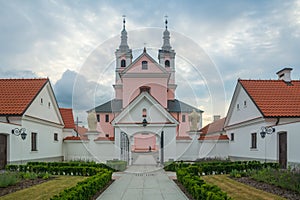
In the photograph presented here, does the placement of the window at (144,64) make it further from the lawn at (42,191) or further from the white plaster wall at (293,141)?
the lawn at (42,191)

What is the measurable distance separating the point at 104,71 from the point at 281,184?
41.8ft

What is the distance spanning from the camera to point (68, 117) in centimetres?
2783

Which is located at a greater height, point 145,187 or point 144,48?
point 144,48

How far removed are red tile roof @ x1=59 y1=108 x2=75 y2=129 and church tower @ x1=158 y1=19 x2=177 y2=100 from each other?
13319 mm

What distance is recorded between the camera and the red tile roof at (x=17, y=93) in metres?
17.8

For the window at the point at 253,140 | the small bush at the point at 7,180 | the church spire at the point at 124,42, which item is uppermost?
the church spire at the point at 124,42

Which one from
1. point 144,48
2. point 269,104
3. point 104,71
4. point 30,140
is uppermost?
point 144,48

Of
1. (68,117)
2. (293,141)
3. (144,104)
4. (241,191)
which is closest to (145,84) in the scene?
(68,117)

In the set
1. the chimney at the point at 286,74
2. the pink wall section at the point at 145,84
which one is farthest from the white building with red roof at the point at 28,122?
the chimney at the point at 286,74

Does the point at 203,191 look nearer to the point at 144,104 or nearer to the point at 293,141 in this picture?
the point at 293,141

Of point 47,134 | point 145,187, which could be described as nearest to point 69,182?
point 145,187

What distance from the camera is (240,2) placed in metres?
13.9

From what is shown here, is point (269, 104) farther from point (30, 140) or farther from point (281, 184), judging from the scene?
point (30, 140)

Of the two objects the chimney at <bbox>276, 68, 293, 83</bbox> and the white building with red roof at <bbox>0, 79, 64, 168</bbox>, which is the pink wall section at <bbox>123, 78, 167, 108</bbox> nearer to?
the white building with red roof at <bbox>0, 79, 64, 168</bbox>
